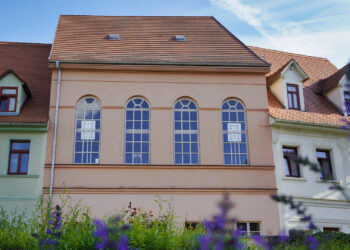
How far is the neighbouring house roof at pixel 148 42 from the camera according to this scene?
64.3 feet

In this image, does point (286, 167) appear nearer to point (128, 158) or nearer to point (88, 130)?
point (128, 158)

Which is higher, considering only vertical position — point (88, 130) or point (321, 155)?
point (88, 130)

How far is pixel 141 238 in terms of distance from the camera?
9383mm

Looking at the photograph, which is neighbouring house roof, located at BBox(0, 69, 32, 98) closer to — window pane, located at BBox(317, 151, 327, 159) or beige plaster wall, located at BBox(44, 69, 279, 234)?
beige plaster wall, located at BBox(44, 69, 279, 234)

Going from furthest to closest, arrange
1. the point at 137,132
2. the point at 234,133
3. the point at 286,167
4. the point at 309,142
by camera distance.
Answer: the point at 309,142, the point at 286,167, the point at 234,133, the point at 137,132

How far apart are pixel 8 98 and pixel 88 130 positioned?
3.64 m

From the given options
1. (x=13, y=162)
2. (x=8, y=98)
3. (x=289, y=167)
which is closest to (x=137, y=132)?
(x=13, y=162)

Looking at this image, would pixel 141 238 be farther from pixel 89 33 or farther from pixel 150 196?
pixel 89 33

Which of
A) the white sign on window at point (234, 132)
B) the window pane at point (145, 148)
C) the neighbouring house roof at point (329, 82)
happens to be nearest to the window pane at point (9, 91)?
the window pane at point (145, 148)

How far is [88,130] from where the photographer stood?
1844 cm

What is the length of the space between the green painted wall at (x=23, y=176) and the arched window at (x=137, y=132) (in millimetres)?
3245

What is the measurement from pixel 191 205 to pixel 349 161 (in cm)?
761

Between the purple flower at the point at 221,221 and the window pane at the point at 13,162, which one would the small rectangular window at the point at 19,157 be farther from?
the purple flower at the point at 221,221

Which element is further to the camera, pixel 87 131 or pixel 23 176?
pixel 87 131
